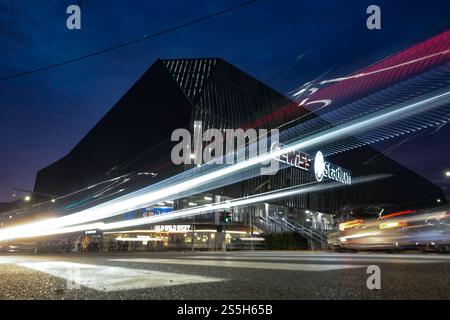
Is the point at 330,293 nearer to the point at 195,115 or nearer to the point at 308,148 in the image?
the point at 195,115

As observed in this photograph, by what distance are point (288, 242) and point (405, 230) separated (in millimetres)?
20166

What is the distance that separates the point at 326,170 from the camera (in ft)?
197

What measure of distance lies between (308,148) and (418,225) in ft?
159

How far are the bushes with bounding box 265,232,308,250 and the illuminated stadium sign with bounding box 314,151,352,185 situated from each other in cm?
2790

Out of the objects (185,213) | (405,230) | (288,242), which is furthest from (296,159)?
(405,230)

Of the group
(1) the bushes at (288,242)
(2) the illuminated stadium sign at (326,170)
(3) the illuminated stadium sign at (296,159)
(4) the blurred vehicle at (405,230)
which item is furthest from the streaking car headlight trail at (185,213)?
(4) the blurred vehicle at (405,230)

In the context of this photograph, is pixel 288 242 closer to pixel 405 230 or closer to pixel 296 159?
pixel 405 230

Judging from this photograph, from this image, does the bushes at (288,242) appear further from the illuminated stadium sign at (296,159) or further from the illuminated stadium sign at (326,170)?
the illuminated stadium sign at (326,170)

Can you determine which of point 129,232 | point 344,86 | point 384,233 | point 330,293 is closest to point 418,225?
point 384,233

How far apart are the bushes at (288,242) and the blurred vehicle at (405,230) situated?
17.8 meters

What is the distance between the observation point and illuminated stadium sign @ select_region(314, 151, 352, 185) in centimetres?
5827

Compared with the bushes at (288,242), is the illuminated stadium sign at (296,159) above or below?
above

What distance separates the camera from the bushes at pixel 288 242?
31328 mm

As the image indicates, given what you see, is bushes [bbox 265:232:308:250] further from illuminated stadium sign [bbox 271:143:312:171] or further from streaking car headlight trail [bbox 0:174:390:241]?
illuminated stadium sign [bbox 271:143:312:171]
